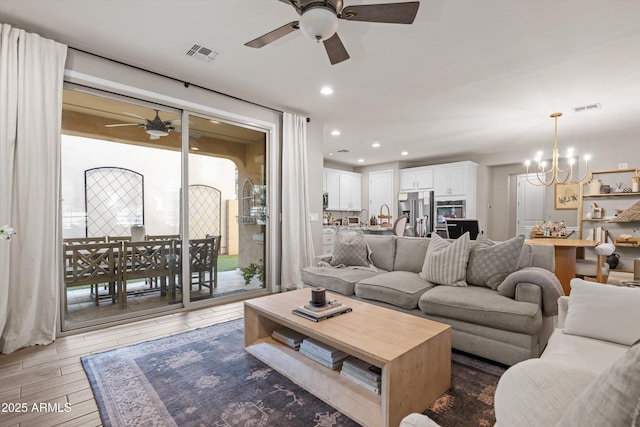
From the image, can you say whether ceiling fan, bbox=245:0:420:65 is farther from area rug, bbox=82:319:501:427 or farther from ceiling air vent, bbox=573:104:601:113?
ceiling air vent, bbox=573:104:601:113

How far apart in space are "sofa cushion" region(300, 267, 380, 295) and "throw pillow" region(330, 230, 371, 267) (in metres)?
0.15

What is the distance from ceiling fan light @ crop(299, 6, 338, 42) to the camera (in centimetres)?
189

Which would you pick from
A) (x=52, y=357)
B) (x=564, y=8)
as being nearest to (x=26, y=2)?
(x=52, y=357)

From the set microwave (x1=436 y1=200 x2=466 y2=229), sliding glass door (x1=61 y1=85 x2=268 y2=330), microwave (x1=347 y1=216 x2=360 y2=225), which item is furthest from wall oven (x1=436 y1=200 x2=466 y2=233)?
sliding glass door (x1=61 y1=85 x2=268 y2=330)

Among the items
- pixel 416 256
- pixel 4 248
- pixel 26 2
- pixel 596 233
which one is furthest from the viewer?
pixel 596 233

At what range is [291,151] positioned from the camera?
441 cm

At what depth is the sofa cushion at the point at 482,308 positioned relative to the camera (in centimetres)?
206

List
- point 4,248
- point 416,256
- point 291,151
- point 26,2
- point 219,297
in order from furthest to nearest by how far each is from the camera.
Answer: point 291,151
point 219,297
point 416,256
point 4,248
point 26,2

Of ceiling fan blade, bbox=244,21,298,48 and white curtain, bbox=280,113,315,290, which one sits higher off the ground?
ceiling fan blade, bbox=244,21,298,48

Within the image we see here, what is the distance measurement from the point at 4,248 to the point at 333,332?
2655 millimetres

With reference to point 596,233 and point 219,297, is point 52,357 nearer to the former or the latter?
point 219,297

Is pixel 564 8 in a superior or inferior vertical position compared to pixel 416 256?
superior

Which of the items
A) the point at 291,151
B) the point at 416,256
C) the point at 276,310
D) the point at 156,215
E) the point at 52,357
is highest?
the point at 291,151

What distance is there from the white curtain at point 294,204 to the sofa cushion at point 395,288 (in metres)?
1.48
